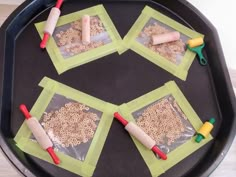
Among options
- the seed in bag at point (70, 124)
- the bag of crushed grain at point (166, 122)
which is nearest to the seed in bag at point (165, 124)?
the bag of crushed grain at point (166, 122)

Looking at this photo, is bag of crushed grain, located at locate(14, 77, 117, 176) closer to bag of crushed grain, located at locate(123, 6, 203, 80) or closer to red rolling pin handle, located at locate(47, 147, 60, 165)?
red rolling pin handle, located at locate(47, 147, 60, 165)

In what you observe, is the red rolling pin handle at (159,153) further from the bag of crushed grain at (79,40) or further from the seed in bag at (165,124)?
the bag of crushed grain at (79,40)

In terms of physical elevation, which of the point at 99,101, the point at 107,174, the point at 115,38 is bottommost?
the point at 107,174

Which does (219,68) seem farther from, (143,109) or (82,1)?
(82,1)

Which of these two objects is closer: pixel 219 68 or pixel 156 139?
pixel 156 139

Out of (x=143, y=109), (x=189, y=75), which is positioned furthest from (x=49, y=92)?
(x=189, y=75)

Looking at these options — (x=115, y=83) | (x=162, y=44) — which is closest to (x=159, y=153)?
(x=115, y=83)

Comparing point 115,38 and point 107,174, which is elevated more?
point 115,38
